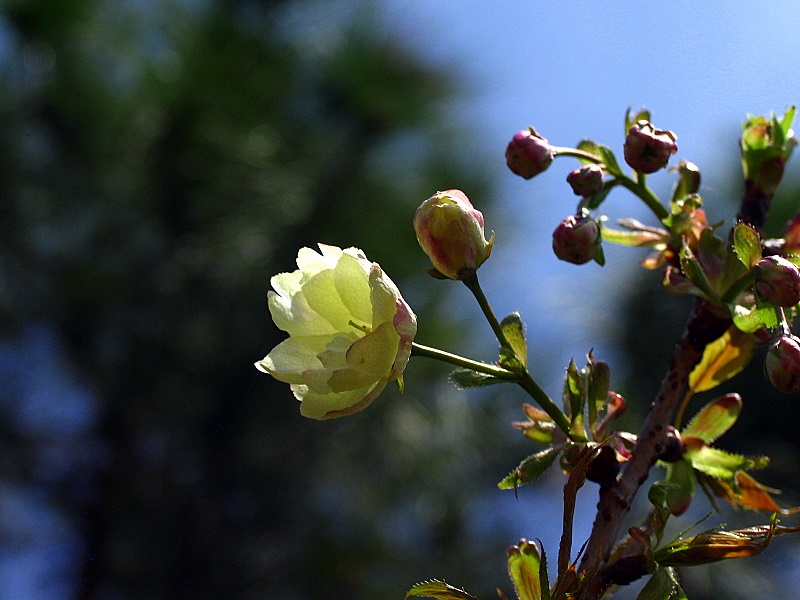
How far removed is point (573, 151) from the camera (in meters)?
0.44

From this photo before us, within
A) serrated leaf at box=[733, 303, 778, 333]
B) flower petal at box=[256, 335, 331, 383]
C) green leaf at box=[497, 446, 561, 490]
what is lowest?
green leaf at box=[497, 446, 561, 490]

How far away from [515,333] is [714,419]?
138 mm

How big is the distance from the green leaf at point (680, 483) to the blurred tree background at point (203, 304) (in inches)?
84.7

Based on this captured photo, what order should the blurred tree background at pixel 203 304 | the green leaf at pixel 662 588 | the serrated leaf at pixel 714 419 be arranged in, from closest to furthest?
the green leaf at pixel 662 588
the serrated leaf at pixel 714 419
the blurred tree background at pixel 203 304

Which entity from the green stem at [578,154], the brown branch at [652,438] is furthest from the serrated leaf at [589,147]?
the brown branch at [652,438]

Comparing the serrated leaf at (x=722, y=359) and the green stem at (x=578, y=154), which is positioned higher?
the green stem at (x=578, y=154)

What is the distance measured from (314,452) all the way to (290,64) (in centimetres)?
145

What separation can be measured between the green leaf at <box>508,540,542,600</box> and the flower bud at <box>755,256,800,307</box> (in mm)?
148

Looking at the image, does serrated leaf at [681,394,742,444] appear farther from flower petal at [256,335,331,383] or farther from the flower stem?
flower petal at [256,335,331,383]

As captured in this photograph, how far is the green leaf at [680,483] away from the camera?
0.40m

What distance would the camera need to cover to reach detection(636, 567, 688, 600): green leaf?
12.2 inches

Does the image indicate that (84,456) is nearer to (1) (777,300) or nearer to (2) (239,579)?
(2) (239,579)

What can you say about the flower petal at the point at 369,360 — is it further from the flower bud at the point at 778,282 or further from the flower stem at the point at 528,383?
the flower bud at the point at 778,282

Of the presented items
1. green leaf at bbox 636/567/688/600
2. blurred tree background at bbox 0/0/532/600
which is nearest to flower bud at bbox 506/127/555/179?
green leaf at bbox 636/567/688/600
